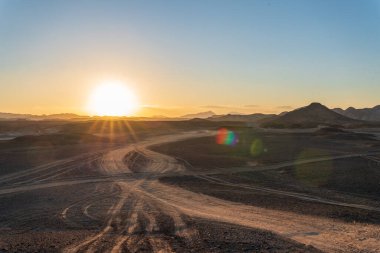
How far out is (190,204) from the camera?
2286 cm

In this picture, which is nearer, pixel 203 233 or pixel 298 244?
pixel 298 244

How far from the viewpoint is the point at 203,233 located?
635 inches

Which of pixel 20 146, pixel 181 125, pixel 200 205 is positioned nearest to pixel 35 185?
pixel 200 205

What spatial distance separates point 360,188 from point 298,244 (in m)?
16.4

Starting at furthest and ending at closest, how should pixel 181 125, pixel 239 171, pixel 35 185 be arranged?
pixel 181 125 < pixel 239 171 < pixel 35 185

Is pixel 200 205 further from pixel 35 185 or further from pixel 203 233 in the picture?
pixel 35 185

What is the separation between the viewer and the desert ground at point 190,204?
1509 centimetres

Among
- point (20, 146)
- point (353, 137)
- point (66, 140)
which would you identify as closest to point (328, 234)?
point (20, 146)

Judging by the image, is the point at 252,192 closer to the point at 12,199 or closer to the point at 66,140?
the point at 12,199

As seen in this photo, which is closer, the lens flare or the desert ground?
the desert ground

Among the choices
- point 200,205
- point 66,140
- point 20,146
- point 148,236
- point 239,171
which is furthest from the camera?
point 66,140

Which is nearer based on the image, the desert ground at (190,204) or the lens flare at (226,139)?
the desert ground at (190,204)

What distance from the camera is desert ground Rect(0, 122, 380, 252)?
1509cm

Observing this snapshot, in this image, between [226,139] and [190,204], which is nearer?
[190,204]
